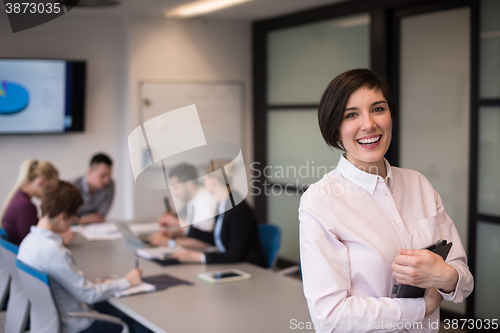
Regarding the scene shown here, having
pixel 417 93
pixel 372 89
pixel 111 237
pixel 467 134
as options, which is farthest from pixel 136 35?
pixel 372 89

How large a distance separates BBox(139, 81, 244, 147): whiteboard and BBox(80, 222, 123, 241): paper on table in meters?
1.26

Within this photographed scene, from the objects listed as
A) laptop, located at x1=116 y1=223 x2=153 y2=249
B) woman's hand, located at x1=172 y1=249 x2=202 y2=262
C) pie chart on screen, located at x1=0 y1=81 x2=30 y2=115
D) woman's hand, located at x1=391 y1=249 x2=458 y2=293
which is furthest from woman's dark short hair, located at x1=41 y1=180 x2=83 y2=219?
pie chart on screen, located at x1=0 y1=81 x2=30 y2=115

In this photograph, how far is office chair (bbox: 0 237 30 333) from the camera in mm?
2447

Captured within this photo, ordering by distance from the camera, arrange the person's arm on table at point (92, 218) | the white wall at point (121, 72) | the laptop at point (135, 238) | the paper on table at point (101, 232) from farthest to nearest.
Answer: the white wall at point (121, 72)
the person's arm on table at point (92, 218)
the paper on table at point (101, 232)
the laptop at point (135, 238)

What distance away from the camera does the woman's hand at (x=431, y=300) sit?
137cm

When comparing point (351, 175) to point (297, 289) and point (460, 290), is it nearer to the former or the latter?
point (460, 290)

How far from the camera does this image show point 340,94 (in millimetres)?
1409

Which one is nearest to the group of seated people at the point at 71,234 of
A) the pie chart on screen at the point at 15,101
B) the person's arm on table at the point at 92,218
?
the person's arm on table at the point at 92,218

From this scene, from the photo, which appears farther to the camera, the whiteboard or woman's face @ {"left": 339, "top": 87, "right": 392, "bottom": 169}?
the whiteboard

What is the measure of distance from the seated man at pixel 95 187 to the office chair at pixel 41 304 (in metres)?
2.06

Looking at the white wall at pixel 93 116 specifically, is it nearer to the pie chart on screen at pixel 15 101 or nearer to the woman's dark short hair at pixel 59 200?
the pie chart on screen at pixel 15 101

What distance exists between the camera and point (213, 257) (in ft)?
10.0

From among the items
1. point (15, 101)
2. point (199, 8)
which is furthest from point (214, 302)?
point (199, 8)

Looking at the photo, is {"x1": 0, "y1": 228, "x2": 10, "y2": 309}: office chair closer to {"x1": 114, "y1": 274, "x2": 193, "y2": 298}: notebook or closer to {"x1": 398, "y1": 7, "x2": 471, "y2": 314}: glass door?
{"x1": 114, "y1": 274, "x2": 193, "y2": 298}: notebook
